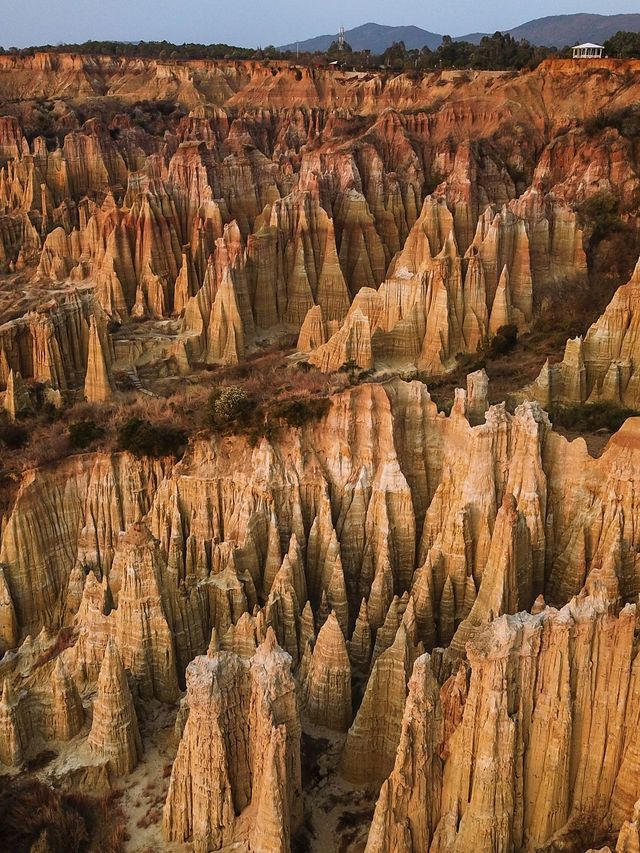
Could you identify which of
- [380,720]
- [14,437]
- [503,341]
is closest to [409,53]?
[503,341]

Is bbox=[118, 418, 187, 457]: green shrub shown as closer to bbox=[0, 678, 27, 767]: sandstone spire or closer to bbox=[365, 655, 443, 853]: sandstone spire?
bbox=[0, 678, 27, 767]: sandstone spire

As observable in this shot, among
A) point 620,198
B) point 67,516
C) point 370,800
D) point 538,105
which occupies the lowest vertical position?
point 370,800

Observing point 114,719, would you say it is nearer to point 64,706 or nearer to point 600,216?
point 64,706

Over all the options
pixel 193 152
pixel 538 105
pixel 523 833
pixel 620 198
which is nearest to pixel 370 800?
pixel 523 833

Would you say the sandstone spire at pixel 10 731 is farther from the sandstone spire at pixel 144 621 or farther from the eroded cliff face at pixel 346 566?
the sandstone spire at pixel 144 621

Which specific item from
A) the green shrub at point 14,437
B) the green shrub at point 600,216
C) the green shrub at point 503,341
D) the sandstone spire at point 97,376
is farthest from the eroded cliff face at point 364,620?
the green shrub at point 600,216

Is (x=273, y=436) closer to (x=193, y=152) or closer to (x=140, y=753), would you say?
(x=140, y=753)
